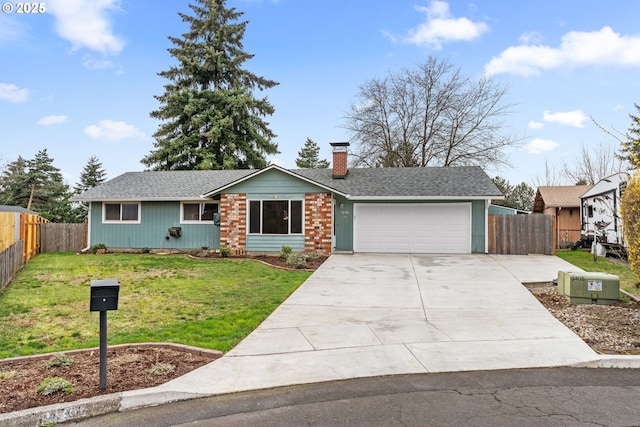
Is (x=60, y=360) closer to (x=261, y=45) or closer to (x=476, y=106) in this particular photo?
(x=476, y=106)

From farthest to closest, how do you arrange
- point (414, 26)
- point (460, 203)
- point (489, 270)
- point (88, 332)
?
point (414, 26) < point (460, 203) < point (489, 270) < point (88, 332)

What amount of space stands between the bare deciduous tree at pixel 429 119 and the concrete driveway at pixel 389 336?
19.1 m

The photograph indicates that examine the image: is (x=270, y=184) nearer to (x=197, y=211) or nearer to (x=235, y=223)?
(x=235, y=223)

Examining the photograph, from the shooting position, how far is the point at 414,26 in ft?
59.3

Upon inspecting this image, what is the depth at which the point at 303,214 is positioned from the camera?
16.4 m

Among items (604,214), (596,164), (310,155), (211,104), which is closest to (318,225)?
(604,214)

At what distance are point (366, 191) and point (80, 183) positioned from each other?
1505 inches

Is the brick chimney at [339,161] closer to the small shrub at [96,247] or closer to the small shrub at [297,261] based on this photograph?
the small shrub at [297,261]

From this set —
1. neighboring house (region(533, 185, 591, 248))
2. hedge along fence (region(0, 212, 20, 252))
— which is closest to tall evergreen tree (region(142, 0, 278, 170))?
hedge along fence (region(0, 212, 20, 252))

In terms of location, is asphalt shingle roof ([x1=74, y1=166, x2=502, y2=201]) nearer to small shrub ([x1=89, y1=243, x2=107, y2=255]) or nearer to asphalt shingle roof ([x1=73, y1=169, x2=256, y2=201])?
asphalt shingle roof ([x1=73, y1=169, x2=256, y2=201])

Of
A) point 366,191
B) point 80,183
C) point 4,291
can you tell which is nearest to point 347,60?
point 366,191

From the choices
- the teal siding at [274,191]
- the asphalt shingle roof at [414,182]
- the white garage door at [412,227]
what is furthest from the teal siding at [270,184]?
the white garage door at [412,227]

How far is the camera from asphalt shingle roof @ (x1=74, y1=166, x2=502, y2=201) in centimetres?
1686

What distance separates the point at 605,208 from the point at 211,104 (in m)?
27.5
